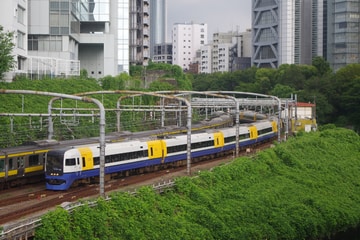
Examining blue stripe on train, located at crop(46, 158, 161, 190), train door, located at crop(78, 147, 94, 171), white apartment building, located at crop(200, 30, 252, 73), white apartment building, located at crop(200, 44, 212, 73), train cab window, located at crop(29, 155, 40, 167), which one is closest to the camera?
blue stripe on train, located at crop(46, 158, 161, 190)

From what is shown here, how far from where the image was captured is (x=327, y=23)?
118 m

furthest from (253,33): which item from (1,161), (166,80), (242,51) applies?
(1,161)

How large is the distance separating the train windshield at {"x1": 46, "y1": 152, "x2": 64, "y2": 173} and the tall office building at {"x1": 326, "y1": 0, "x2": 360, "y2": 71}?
299ft

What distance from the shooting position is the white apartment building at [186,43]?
193 meters

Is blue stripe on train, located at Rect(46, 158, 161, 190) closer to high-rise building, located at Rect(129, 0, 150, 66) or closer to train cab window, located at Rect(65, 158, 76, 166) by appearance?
train cab window, located at Rect(65, 158, 76, 166)

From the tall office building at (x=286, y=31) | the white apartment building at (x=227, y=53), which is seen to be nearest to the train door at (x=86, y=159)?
the tall office building at (x=286, y=31)

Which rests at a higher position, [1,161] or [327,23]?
[327,23]

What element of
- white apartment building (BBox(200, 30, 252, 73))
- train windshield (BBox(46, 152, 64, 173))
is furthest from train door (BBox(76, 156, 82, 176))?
white apartment building (BBox(200, 30, 252, 73))

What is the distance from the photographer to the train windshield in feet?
94.3

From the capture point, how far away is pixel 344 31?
112 m

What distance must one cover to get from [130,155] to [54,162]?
5827 mm

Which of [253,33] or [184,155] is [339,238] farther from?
[253,33]

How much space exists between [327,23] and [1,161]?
322ft

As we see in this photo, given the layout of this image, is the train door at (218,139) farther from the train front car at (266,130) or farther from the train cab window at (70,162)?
the train cab window at (70,162)
